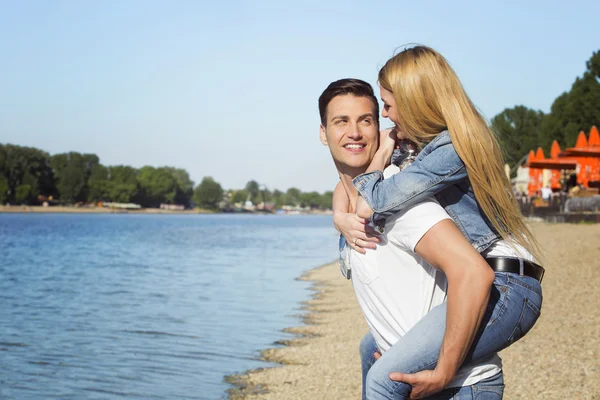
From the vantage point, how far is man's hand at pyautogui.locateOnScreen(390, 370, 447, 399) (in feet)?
8.04

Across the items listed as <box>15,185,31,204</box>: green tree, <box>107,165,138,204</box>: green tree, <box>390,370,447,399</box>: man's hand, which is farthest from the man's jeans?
<box>107,165,138,204</box>: green tree

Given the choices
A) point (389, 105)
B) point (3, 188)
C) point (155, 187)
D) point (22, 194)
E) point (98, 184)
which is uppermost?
point (155, 187)

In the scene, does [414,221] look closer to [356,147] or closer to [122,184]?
[356,147]

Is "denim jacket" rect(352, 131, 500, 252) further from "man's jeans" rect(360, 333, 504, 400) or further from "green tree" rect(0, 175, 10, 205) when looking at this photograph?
"green tree" rect(0, 175, 10, 205)

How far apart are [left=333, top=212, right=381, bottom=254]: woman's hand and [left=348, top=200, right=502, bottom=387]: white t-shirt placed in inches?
1.1

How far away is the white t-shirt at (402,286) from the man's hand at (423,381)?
0.38ft

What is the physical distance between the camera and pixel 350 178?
310cm

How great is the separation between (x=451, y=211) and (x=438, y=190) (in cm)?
13

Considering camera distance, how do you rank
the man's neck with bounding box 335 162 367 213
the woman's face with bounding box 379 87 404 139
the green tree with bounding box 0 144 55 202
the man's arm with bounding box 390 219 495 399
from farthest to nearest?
the green tree with bounding box 0 144 55 202 → the man's neck with bounding box 335 162 367 213 → the woman's face with bounding box 379 87 404 139 → the man's arm with bounding box 390 219 495 399

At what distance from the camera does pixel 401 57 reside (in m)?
2.58

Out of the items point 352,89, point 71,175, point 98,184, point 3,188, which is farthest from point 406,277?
point 98,184

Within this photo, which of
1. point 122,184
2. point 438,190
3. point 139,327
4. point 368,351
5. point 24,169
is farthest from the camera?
point 122,184

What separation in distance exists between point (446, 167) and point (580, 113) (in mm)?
50257

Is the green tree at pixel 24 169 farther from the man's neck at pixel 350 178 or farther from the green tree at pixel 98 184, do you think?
the man's neck at pixel 350 178
